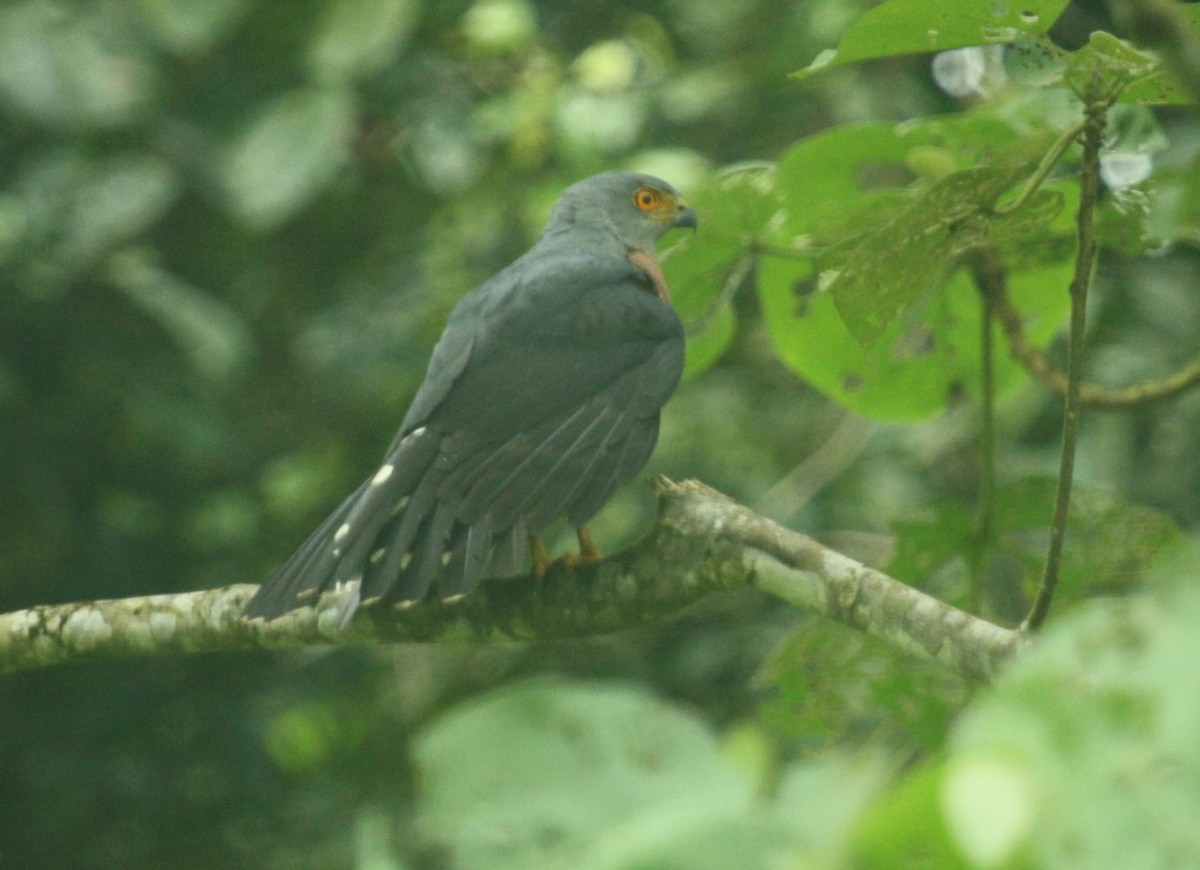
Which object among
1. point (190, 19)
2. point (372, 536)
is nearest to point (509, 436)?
point (372, 536)

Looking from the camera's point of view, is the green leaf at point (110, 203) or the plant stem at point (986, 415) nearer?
the plant stem at point (986, 415)

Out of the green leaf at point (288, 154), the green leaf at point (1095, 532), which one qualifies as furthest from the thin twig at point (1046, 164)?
the green leaf at point (288, 154)

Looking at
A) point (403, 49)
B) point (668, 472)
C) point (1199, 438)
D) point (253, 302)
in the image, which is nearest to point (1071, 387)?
point (1199, 438)

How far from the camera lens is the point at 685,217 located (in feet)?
15.6

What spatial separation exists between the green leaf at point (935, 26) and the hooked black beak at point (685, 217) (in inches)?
84.2

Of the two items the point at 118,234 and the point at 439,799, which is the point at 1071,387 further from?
the point at 118,234

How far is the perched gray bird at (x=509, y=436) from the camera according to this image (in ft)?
10.1

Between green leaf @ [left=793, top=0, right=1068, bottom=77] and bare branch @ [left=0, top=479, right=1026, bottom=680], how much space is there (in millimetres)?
926

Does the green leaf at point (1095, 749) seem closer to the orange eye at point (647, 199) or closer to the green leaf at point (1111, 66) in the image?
the green leaf at point (1111, 66)

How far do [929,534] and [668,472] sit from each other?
318cm

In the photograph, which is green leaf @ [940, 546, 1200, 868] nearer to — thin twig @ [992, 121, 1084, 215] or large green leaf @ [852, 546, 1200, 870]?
large green leaf @ [852, 546, 1200, 870]

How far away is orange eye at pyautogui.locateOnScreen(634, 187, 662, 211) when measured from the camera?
497 cm

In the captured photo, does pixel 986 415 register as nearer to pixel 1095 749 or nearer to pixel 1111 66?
pixel 1111 66

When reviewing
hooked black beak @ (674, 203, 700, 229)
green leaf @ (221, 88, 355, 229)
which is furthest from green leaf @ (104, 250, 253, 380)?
hooked black beak @ (674, 203, 700, 229)
